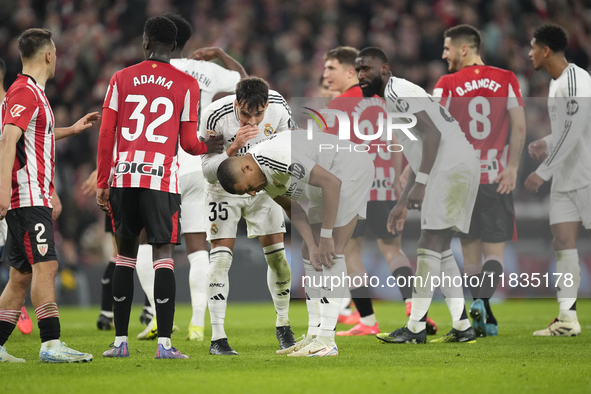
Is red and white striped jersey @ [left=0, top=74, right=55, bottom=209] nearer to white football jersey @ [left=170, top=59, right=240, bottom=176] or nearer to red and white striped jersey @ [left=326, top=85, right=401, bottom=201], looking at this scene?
white football jersey @ [left=170, top=59, right=240, bottom=176]

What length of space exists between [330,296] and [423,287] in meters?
1.25

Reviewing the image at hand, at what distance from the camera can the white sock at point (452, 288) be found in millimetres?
5824

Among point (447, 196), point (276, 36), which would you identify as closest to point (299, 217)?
point (447, 196)

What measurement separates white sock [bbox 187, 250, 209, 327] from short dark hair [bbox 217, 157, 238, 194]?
1833mm

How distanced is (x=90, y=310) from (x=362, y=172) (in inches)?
286

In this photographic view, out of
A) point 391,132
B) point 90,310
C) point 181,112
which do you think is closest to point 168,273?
point 181,112

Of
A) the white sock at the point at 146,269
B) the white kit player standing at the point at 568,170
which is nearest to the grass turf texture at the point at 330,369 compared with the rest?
the white sock at the point at 146,269

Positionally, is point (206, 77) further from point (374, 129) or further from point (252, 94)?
point (252, 94)

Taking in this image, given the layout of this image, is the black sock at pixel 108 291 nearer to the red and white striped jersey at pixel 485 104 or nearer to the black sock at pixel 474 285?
the black sock at pixel 474 285

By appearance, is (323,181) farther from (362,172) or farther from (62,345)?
(62,345)

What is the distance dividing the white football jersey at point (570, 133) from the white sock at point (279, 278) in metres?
2.78

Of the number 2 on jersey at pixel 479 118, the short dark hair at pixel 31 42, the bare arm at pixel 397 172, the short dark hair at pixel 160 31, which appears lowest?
the bare arm at pixel 397 172

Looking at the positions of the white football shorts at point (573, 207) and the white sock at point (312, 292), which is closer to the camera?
the white sock at point (312, 292)

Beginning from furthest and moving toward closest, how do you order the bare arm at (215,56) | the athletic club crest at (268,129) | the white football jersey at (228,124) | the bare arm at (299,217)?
the bare arm at (215,56) → the athletic club crest at (268,129) → the white football jersey at (228,124) → the bare arm at (299,217)
